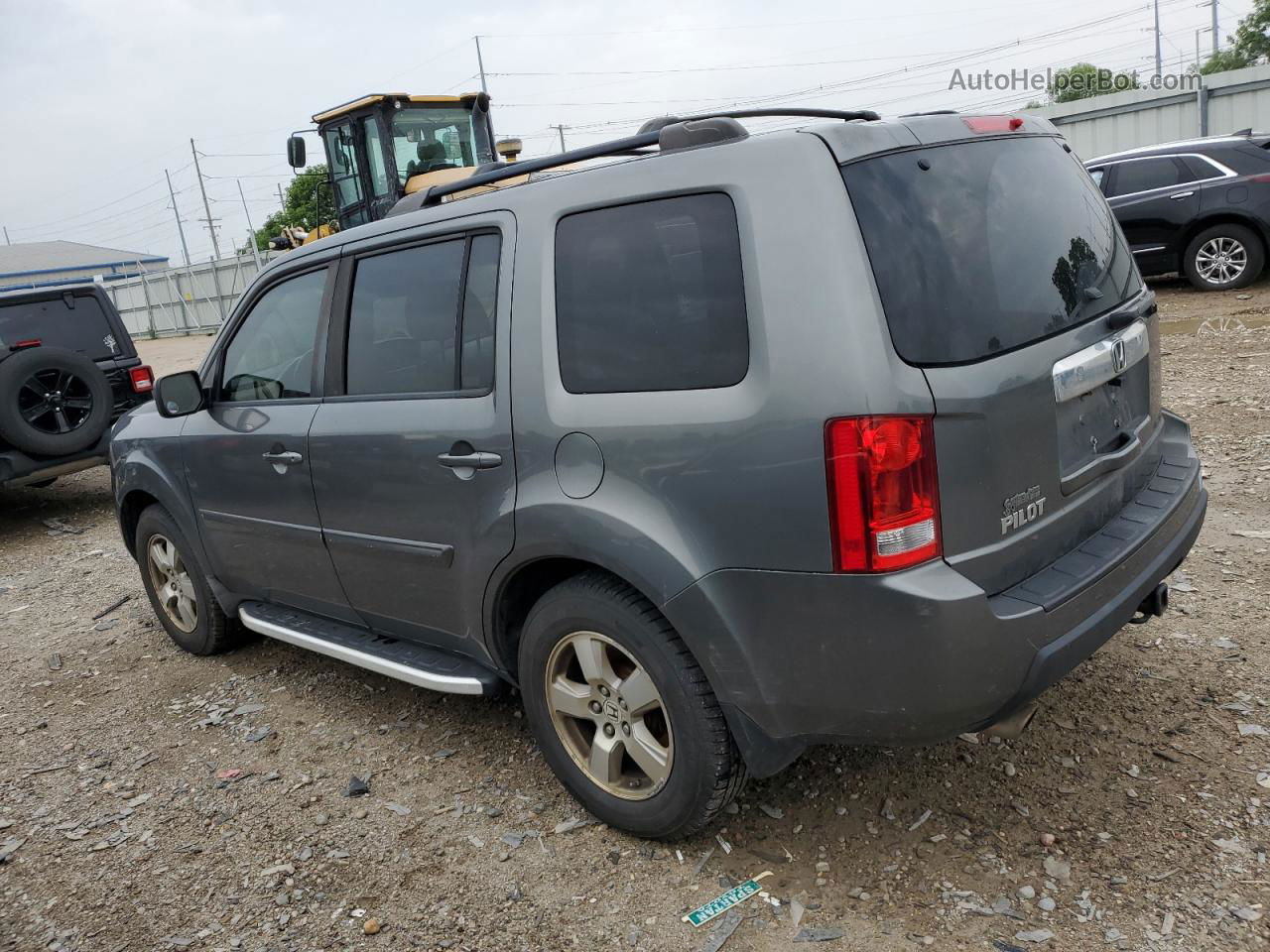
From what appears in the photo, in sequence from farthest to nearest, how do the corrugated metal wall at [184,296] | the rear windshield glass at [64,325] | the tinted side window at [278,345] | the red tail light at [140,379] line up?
the corrugated metal wall at [184,296]
the red tail light at [140,379]
the rear windshield glass at [64,325]
the tinted side window at [278,345]

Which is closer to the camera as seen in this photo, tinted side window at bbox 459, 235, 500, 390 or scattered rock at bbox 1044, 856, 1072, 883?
scattered rock at bbox 1044, 856, 1072, 883

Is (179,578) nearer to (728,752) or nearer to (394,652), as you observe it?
(394,652)

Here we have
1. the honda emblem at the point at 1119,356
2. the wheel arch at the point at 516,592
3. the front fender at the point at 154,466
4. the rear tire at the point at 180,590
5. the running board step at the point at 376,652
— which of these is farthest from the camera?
the rear tire at the point at 180,590

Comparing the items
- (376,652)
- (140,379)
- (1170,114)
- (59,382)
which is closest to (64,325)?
(140,379)

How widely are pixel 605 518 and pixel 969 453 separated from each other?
2.99ft

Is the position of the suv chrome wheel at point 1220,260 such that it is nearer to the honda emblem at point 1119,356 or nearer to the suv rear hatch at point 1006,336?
the suv rear hatch at point 1006,336

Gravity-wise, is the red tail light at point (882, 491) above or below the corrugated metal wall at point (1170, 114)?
below

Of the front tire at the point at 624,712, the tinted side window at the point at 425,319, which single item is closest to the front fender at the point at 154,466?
the tinted side window at the point at 425,319

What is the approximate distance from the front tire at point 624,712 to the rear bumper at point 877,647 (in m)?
0.11

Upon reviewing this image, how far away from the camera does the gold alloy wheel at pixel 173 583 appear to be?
15.2ft

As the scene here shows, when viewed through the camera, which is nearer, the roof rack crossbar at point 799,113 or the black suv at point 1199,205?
the roof rack crossbar at point 799,113

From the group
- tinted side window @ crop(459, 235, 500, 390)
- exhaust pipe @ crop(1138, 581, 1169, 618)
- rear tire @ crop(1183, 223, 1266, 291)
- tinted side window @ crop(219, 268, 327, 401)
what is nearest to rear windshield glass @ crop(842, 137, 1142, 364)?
exhaust pipe @ crop(1138, 581, 1169, 618)

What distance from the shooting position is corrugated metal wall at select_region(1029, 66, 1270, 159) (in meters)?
18.7

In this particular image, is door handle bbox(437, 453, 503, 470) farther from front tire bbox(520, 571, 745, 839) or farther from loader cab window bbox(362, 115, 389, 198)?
loader cab window bbox(362, 115, 389, 198)
